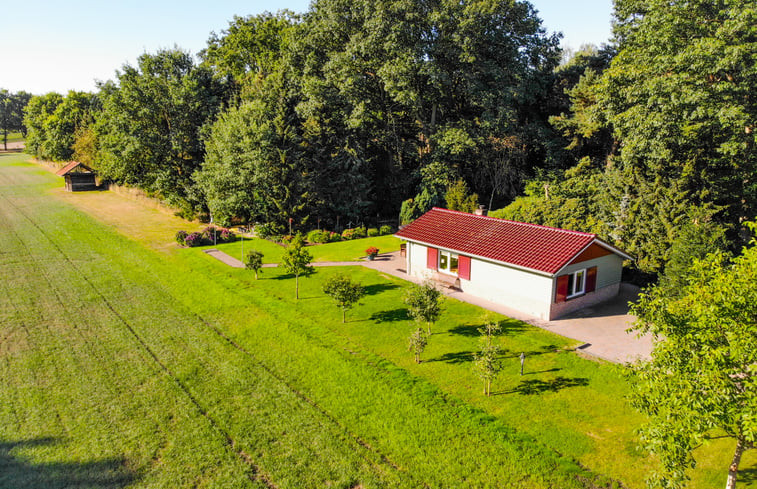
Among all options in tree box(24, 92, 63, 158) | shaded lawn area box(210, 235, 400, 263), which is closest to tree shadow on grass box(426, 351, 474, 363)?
shaded lawn area box(210, 235, 400, 263)

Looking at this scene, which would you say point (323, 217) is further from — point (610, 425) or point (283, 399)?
point (610, 425)

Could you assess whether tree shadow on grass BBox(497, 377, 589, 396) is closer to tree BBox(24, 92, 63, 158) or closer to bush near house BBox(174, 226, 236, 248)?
bush near house BBox(174, 226, 236, 248)

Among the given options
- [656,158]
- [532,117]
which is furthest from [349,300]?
[532,117]

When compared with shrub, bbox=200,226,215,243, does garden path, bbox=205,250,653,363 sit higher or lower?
lower

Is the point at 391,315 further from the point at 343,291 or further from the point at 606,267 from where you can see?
the point at 606,267

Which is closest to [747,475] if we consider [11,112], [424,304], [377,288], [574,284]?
[424,304]
